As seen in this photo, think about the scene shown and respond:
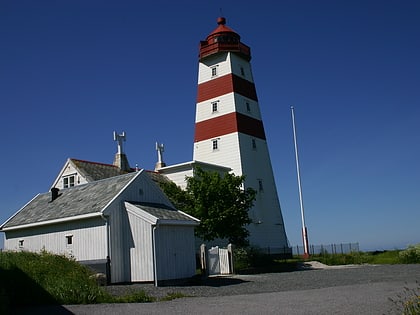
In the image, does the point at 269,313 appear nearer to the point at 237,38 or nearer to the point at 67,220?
the point at 67,220

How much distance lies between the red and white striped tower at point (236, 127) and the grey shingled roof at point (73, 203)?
13.3m

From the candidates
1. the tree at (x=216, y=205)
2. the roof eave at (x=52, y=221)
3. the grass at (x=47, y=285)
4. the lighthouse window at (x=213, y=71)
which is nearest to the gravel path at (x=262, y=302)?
the grass at (x=47, y=285)

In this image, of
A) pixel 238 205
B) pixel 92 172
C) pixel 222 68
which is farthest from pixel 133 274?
pixel 222 68

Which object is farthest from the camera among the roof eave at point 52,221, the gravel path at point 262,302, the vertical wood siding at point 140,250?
the roof eave at point 52,221

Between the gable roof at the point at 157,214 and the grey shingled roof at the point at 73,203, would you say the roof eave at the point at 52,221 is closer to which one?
the grey shingled roof at the point at 73,203

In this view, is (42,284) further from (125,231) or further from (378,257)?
(378,257)

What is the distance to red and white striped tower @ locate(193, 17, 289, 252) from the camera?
35.4 meters

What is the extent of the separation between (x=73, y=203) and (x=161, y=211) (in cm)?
480

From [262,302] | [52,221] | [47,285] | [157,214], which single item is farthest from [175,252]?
[262,302]

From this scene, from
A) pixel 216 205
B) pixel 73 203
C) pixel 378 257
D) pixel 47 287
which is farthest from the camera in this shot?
pixel 378 257

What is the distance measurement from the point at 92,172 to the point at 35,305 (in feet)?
60.7

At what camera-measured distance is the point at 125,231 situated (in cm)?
2086

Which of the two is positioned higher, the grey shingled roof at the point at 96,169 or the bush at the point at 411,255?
the grey shingled roof at the point at 96,169

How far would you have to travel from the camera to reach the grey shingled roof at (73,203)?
70.9 feet
